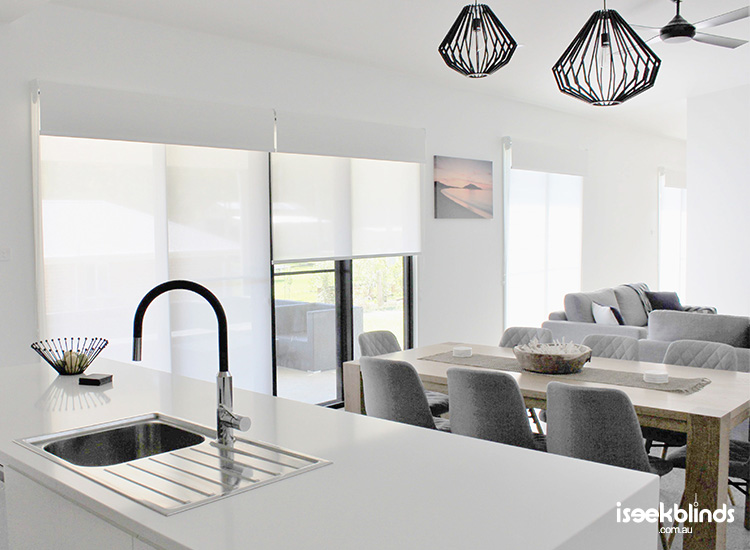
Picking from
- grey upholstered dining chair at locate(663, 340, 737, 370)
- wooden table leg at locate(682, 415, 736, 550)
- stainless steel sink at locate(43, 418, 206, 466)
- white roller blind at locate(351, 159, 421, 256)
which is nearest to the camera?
stainless steel sink at locate(43, 418, 206, 466)

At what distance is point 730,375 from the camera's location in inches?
139

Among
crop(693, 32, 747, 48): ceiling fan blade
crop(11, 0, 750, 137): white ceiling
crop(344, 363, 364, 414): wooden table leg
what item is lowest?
crop(344, 363, 364, 414): wooden table leg

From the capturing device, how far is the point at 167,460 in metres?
1.77

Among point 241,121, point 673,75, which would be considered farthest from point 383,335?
point 673,75

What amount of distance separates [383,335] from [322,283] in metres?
1.34

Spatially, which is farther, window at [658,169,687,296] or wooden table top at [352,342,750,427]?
window at [658,169,687,296]

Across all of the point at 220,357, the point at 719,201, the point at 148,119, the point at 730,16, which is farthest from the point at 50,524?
the point at 719,201

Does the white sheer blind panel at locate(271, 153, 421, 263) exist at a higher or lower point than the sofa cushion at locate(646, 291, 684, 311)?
higher

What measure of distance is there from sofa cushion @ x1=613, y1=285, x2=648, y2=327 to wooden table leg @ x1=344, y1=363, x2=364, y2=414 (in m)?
4.44

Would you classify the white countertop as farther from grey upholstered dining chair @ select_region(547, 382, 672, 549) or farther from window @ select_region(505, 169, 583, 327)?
window @ select_region(505, 169, 583, 327)

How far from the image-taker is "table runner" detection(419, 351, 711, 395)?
3266 mm

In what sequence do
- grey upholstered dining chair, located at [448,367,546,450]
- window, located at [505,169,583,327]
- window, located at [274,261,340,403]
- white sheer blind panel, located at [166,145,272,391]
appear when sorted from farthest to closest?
window, located at [505,169,583,327] → window, located at [274,261,340,403] → white sheer blind panel, located at [166,145,272,391] → grey upholstered dining chair, located at [448,367,546,450]

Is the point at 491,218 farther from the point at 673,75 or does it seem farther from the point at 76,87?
the point at 76,87

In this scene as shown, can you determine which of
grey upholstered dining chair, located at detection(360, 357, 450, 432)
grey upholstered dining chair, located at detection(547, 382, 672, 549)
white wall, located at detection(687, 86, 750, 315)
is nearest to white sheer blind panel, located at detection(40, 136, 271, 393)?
grey upholstered dining chair, located at detection(360, 357, 450, 432)
